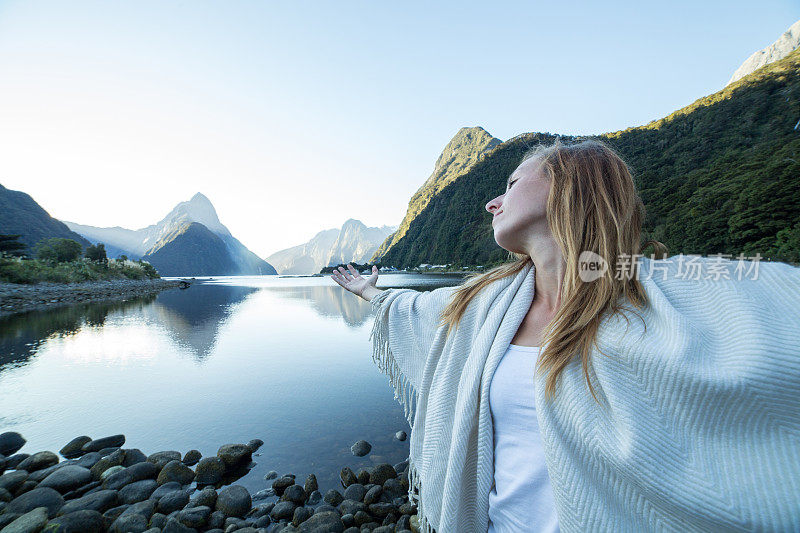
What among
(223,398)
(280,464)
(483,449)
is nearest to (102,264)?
(223,398)

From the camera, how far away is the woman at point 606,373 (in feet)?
2.28

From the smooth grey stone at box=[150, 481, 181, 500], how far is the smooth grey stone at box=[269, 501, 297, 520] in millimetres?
1174

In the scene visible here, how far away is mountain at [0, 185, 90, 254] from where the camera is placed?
63.6 metres

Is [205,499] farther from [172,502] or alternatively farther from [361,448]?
[361,448]

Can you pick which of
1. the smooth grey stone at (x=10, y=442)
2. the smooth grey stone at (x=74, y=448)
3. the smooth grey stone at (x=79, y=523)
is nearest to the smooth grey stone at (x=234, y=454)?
the smooth grey stone at (x=79, y=523)

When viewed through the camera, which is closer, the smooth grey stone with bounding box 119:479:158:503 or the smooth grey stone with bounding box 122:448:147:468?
the smooth grey stone with bounding box 119:479:158:503

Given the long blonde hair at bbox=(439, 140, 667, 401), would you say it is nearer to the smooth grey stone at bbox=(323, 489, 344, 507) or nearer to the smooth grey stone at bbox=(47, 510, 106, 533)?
the smooth grey stone at bbox=(323, 489, 344, 507)

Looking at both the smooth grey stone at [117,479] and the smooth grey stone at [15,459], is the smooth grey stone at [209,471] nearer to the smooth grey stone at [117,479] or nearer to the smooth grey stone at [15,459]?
the smooth grey stone at [117,479]

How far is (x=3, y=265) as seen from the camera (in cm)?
2277

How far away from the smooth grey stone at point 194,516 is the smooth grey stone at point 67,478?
5.05ft

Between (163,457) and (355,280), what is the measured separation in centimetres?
421

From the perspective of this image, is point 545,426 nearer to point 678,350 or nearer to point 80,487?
point 678,350

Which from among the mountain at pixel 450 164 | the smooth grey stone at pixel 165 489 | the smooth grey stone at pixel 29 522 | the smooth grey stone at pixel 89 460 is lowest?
the smooth grey stone at pixel 165 489

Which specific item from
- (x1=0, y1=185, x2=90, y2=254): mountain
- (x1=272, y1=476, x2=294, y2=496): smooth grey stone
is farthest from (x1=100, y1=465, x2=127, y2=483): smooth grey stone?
(x1=0, y1=185, x2=90, y2=254): mountain
